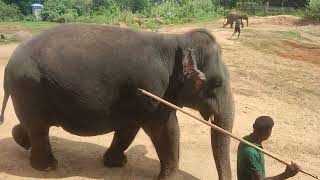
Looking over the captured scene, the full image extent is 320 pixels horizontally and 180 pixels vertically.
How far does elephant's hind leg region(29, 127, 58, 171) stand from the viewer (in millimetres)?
5641

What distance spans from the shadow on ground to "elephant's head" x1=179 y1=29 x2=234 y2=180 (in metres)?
0.82

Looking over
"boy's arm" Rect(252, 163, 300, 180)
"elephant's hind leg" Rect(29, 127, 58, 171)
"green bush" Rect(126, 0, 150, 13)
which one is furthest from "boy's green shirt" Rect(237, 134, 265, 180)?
"green bush" Rect(126, 0, 150, 13)

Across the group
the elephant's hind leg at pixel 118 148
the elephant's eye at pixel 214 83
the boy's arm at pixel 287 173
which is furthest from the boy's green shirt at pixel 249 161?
the elephant's hind leg at pixel 118 148

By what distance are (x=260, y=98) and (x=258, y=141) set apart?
639 cm

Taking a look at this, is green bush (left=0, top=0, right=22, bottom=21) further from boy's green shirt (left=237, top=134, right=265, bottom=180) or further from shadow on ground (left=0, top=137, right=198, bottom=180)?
boy's green shirt (left=237, top=134, right=265, bottom=180)

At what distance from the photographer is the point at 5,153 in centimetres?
633

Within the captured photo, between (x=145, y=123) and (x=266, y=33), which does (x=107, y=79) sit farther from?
(x=266, y=33)

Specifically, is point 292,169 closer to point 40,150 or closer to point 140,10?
point 40,150

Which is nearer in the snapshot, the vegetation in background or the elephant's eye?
the elephant's eye

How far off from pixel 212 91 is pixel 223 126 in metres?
0.40

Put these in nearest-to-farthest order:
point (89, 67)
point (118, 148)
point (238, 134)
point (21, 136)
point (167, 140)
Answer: point (89, 67)
point (167, 140)
point (118, 148)
point (21, 136)
point (238, 134)

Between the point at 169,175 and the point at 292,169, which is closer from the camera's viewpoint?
the point at 292,169

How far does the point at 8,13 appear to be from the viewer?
3419 centimetres

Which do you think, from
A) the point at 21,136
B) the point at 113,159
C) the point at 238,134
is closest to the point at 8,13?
the point at 238,134
